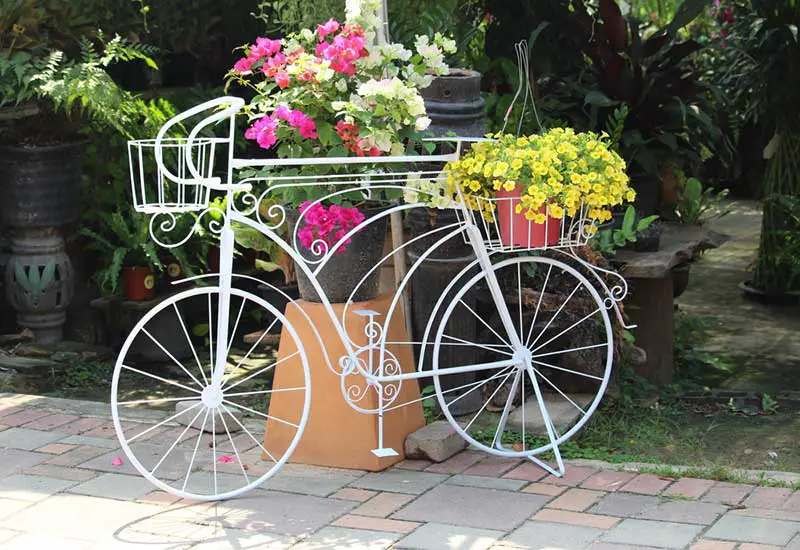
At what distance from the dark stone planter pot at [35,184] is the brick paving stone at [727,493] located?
12.8ft

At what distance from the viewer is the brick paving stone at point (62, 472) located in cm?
468

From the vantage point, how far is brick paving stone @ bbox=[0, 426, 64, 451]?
16.6ft

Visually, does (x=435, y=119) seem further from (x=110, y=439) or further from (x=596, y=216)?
(x=110, y=439)

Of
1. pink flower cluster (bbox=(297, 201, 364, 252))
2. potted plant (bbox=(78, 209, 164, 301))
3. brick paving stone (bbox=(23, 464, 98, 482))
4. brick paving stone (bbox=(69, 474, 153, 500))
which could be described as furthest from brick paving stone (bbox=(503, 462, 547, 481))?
potted plant (bbox=(78, 209, 164, 301))

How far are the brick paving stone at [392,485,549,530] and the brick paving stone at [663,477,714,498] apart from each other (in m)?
0.44

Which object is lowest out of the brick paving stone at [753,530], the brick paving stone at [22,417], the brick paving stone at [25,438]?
the brick paving stone at [753,530]

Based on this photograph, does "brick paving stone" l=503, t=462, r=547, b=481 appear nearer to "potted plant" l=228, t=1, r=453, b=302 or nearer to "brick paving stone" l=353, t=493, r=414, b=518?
"brick paving stone" l=353, t=493, r=414, b=518

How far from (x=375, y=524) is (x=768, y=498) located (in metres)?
1.32

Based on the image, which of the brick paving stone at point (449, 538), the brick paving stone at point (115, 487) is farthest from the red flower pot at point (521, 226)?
the brick paving stone at point (115, 487)

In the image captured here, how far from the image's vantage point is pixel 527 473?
15.4 ft

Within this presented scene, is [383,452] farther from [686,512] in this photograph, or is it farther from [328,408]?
[686,512]

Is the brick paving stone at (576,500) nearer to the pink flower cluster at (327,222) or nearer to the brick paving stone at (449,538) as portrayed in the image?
the brick paving stone at (449,538)

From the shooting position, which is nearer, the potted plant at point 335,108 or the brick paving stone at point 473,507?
the brick paving stone at point 473,507

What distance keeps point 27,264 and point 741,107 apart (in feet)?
15.9
